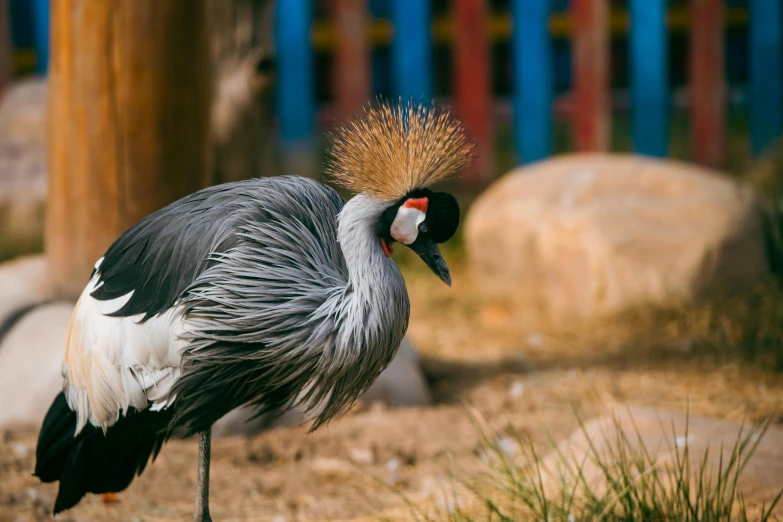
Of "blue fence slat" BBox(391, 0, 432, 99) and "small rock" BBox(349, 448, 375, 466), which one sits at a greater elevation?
Result: "blue fence slat" BBox(391, 0, 432, 99)

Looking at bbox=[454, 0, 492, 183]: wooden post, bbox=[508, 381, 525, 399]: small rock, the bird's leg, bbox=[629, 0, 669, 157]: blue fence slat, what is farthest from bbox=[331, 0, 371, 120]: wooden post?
the bird's leg

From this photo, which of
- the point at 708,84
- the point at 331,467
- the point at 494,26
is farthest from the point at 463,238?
the point at 331,467

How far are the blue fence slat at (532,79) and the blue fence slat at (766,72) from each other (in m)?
1.40

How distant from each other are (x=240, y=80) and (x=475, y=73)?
2.71 metres

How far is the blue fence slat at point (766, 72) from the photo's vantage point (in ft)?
21.4

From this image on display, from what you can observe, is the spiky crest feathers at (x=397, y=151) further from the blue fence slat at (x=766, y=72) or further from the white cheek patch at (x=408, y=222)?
the blue fence slat at (x=766, y=72)

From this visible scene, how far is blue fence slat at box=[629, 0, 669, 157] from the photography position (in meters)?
6.36

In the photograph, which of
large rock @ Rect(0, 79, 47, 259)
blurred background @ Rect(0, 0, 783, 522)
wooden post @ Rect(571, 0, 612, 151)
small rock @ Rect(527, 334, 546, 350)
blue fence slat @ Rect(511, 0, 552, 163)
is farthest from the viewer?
blue fence slat @ Rect(511, 0, 552, 163)

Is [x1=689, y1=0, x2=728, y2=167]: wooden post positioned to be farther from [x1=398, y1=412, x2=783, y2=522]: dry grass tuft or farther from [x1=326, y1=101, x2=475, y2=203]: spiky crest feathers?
[x1=326, y1=101, x2=475, y2=203]: spiky crest feathers

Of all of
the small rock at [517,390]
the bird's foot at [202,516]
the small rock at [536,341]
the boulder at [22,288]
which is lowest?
the small rock at [517,390]

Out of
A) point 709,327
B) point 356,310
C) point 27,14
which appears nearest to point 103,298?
point 356,310

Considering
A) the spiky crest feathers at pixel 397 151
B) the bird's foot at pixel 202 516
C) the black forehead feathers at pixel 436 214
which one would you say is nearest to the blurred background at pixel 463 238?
the spiky crest feathers at pixel 397 151

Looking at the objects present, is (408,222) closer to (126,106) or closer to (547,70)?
(126,106)

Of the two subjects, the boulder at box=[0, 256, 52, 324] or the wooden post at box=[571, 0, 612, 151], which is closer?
the boulder at box=[0, 256, 52, 324]
